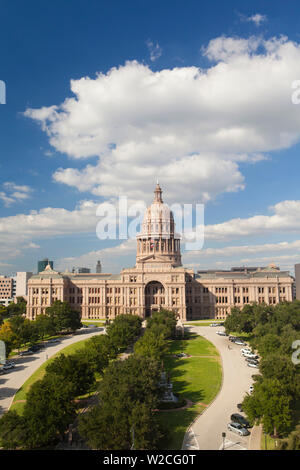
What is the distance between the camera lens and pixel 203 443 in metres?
38.9

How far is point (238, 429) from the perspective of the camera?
41.3 meters

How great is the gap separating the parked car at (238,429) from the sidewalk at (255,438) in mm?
818

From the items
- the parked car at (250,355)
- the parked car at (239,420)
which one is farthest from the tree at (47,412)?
the parked car at (250,355)

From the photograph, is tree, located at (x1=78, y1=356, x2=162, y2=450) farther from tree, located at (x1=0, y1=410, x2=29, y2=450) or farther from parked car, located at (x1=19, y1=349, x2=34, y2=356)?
parked car, located at (x1=19, y1=349, x2=34, y2=356)

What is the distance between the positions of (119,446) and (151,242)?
126 metres

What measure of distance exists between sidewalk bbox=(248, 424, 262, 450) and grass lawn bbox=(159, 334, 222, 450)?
766cm

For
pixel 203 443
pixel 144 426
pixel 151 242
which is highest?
pixel 151 242

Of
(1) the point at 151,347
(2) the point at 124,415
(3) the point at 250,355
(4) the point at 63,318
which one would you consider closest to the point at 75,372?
(2) the point at 124,415

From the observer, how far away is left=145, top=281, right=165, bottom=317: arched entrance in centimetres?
13475

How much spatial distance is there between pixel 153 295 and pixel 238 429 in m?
94.6

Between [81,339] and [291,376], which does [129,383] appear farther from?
[81,339]

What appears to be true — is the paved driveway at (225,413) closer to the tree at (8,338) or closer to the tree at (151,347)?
the tree at (151,347)

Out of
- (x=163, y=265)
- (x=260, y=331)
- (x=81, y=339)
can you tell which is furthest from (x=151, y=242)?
(x=260, y=331)
